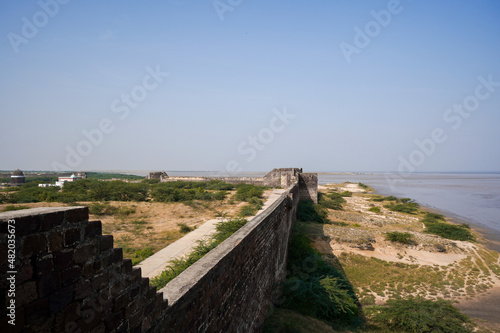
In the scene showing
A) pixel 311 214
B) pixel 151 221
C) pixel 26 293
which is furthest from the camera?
pixel 311 214

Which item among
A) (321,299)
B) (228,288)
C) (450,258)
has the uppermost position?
(228,288)

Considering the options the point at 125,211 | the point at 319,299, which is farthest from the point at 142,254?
the point at 125,211

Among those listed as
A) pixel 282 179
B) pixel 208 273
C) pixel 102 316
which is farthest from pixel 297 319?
pixel 282 179

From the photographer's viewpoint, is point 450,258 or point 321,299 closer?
point 321,299

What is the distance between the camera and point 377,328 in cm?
806

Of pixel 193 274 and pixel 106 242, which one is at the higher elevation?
pixel 106 242

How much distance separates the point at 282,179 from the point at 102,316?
29738 mm

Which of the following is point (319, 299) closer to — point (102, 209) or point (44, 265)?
point (44, 265)

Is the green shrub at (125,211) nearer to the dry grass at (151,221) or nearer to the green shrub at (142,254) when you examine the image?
the dry grass at (151,221)

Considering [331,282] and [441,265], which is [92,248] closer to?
[331,282]

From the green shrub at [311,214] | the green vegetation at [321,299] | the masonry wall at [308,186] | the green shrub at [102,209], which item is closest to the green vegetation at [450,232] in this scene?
the green shrub at [311,214]

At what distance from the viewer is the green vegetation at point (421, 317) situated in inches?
303

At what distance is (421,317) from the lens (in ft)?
26.3

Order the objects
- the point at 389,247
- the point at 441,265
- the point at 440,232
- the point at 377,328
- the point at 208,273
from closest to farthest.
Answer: the point at 208,273 → the point at 377,328 → the point at 441,265 → the point at 389,247 → the point at 440,232
